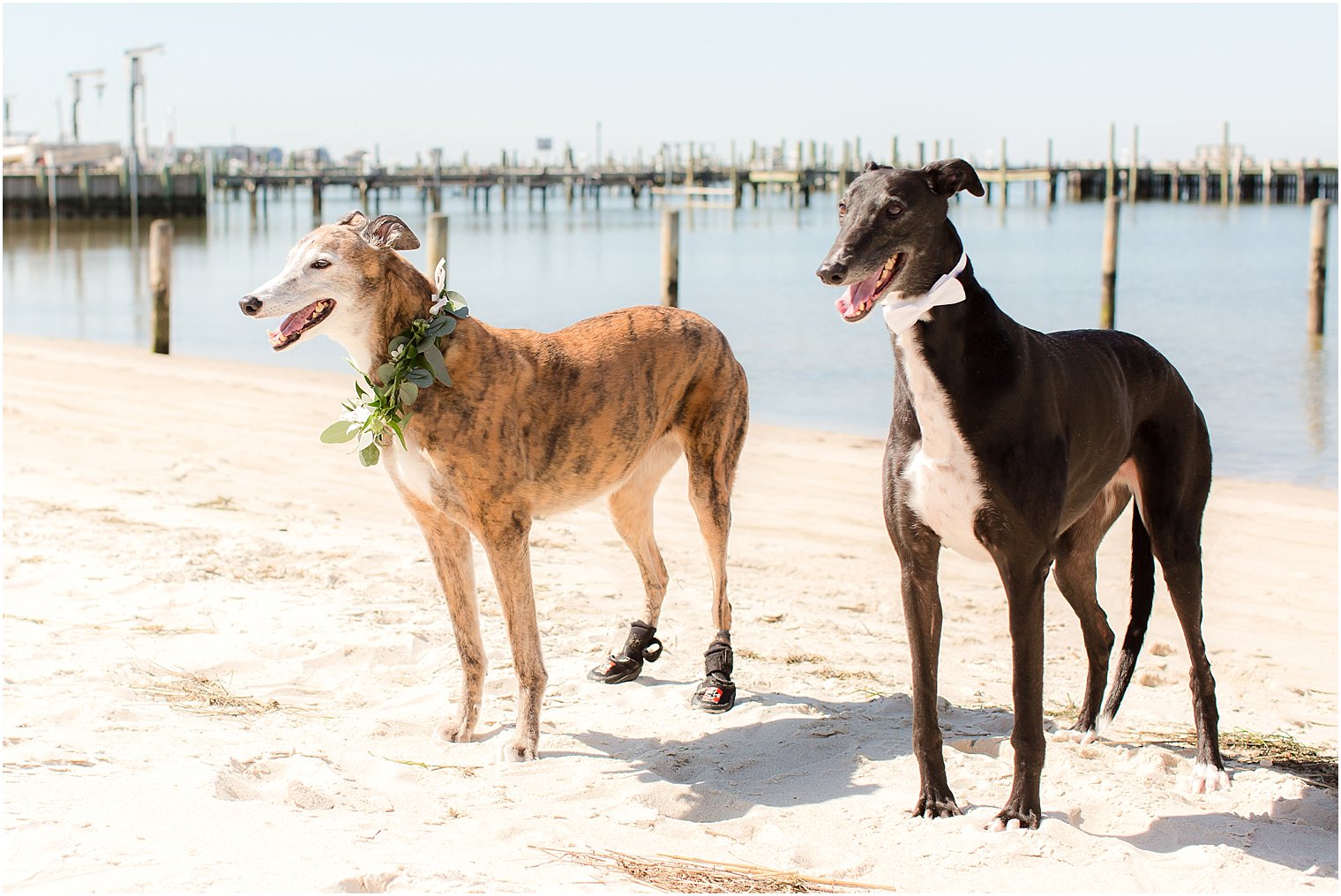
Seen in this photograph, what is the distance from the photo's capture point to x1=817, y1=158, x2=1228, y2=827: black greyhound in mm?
3631

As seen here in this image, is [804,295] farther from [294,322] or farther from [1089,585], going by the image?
[294,322]

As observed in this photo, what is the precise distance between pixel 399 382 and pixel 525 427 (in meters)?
0.52

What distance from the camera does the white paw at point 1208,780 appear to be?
4.43 m

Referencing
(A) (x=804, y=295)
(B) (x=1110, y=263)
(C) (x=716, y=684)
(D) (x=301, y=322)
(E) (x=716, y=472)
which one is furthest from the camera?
(A) (x=804, y=295)

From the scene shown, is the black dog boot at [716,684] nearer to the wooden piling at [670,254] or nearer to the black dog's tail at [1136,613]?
the black dog's tail at [1136,613]

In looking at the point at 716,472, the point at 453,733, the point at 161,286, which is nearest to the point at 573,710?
the point at 453,733

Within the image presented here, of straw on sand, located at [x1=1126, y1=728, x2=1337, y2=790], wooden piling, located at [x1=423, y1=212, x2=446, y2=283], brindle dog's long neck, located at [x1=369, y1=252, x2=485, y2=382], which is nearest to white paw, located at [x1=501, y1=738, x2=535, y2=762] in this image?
brindle dog's long neck, located at [x1=369, y1=252, x2=485, y2=382]

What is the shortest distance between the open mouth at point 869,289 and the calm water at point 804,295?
1046 cm

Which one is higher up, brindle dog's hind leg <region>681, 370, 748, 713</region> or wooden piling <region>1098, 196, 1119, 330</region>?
wooden piling <region>1098, 196, 1119, 330</region>

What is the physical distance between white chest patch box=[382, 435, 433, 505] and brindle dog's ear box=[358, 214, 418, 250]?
662mm

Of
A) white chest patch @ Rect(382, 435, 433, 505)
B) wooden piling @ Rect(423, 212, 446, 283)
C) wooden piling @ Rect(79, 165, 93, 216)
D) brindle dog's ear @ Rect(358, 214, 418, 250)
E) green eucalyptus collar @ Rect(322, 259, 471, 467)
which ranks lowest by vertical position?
white chest patch @ Rect(382, 435, 433, 505)

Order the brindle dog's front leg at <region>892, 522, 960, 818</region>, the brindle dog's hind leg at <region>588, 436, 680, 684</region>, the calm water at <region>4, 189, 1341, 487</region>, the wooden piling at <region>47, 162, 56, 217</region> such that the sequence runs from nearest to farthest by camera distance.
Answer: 1. the brindle dog's front leg at <region>892, 522, 960, 818</region>
2. the brindle dog's hind leg at <region>588, 436, 680, 684</region>
3. the calm water at <region>4, 189, 1341, 487</region>
4. the wooden piling at <region>47, 162, 56, 217</region>

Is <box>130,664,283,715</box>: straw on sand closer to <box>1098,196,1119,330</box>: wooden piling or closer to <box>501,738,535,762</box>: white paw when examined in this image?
<box>501,738,535,762</box>: white paw

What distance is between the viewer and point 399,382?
14.5 feet
